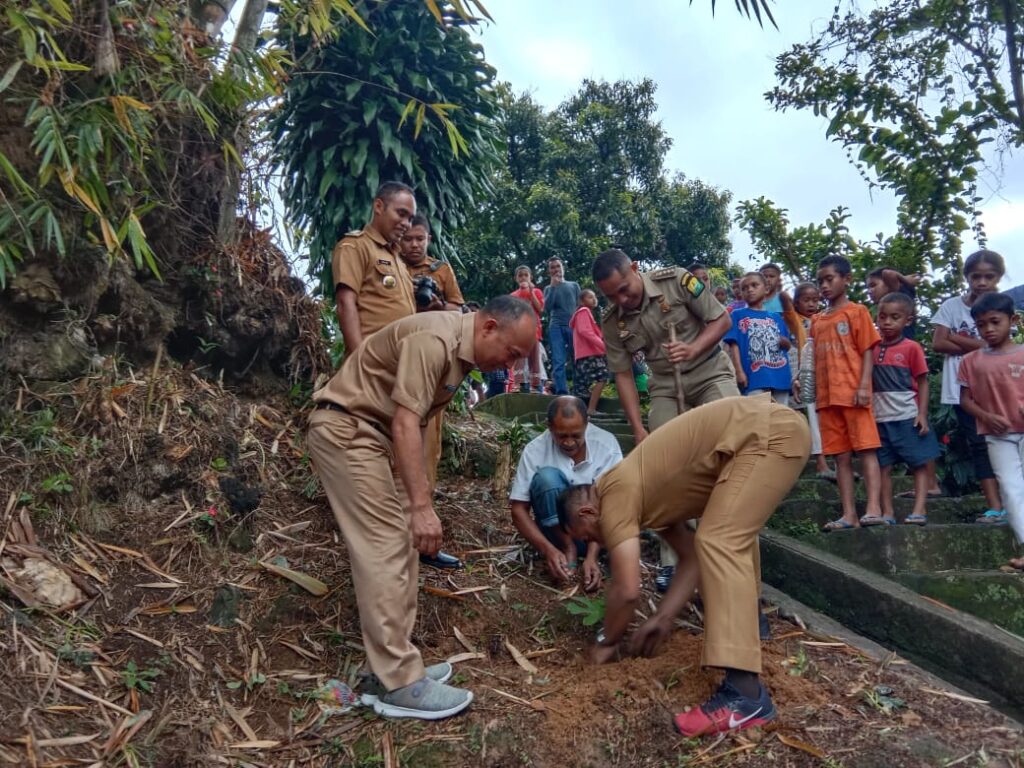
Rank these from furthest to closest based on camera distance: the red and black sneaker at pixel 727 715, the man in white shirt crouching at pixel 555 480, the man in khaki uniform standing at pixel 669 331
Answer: the man in khaki uniform standing at pixel 669 331 < the man in white shirt crouching at pixel 555 480 < the red and black sneaker at pixel 727 715

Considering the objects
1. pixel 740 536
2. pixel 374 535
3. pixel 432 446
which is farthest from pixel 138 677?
pixel 740 536

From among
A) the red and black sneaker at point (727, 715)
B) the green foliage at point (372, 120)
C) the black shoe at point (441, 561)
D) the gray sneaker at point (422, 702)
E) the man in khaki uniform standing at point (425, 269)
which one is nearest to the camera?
the red and black sneaker at point (727, 715)

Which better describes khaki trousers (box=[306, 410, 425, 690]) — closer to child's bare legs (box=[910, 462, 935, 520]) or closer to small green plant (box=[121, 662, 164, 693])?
small green plant (box=[121, 662, 164, 693])

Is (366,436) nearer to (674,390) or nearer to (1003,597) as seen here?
(674,390)

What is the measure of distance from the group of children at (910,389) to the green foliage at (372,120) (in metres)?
3.55

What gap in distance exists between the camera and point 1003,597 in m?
4.21

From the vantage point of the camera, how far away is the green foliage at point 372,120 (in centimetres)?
702

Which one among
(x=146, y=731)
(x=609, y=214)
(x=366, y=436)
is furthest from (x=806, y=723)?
(x=609, y=214)

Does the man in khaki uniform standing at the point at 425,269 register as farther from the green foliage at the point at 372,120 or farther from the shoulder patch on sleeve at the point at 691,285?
the green foliage at the point at 372,120

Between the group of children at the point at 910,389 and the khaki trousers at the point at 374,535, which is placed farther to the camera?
the group of children at the point at 910,389

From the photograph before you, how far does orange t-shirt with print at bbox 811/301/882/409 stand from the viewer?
512cm

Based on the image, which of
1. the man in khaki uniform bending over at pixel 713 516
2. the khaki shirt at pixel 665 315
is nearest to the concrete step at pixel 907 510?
the khaki shirt at pixel 665 315

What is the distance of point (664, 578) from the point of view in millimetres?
4301

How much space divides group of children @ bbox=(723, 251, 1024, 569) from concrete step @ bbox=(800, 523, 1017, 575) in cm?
13
